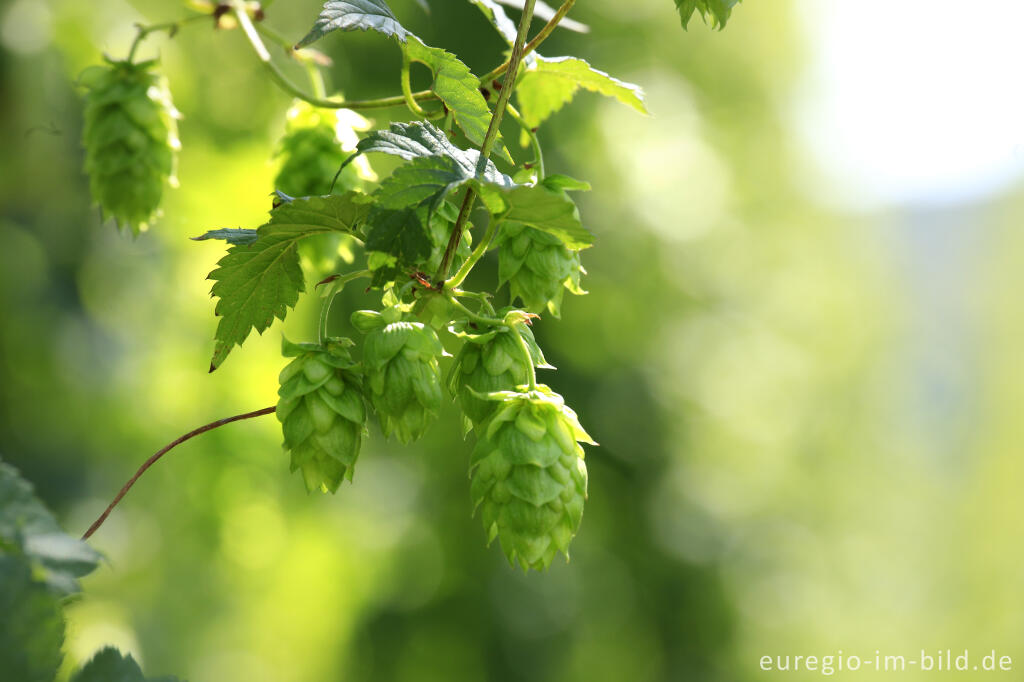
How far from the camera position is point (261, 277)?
697 millimetres

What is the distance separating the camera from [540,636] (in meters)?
4.20

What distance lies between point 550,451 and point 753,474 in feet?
13.8

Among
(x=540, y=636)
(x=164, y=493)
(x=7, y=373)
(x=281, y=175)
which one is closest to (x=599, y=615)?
(x=540, y=636)

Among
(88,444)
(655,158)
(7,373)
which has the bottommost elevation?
(88,444)

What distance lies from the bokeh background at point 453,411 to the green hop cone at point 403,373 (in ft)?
9.65

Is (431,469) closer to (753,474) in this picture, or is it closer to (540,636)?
(540,636)

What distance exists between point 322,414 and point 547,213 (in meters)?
0.22

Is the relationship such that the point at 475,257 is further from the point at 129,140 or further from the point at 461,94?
the point at 129,140

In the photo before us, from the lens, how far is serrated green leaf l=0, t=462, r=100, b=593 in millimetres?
452

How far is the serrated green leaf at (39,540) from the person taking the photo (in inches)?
17.8

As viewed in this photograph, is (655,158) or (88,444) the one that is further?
(655,158)

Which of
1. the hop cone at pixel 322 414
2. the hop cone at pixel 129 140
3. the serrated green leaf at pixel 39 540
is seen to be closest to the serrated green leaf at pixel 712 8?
the hop cone at pixel 322 414

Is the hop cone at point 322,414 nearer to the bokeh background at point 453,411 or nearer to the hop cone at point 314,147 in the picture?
the hop cone at point 314,147

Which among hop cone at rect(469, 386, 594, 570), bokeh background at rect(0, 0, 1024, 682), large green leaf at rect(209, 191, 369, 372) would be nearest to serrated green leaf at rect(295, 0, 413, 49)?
large green leaf at rect(209, 191, 369, 372)
